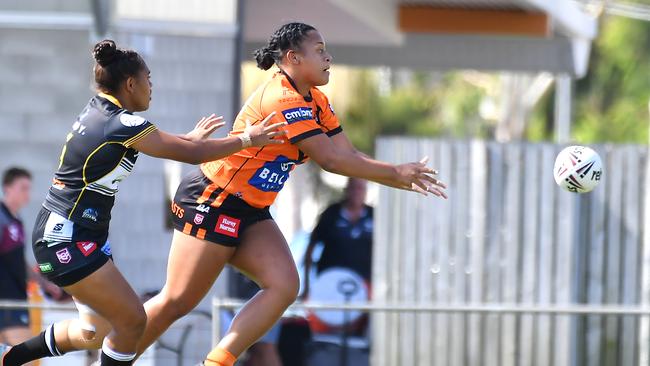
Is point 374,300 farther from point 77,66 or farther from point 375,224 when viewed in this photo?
point 77,66

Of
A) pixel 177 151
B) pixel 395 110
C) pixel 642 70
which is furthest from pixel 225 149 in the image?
pixel 642 70

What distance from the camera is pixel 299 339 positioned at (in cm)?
1064

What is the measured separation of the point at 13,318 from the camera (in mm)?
9625

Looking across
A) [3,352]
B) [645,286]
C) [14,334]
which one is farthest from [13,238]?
[645,286]

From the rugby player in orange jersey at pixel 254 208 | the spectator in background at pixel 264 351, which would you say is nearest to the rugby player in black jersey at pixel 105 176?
the rugby player in orange jersey at pixel 254 208

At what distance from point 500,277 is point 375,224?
1233mm

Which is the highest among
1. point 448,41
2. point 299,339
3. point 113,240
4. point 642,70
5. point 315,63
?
point 642,70

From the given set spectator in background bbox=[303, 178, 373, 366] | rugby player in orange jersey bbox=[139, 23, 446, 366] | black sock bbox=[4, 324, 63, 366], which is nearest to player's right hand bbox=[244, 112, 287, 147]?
rugby player in orange jersey bbox=[139, 23, 446, 366]

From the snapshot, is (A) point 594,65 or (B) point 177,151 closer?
(B) point 177,151

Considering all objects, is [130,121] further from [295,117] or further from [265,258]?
[265,258]

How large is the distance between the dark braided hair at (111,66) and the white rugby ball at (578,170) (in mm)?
2705

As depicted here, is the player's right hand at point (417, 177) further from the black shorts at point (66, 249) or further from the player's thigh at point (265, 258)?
the black shorts at point (66, 249)

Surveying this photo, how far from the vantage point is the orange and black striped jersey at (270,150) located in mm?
6688

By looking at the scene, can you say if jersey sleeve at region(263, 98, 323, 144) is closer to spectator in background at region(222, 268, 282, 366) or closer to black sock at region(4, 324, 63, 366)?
black sock at region(4, 324, 63, 366)
